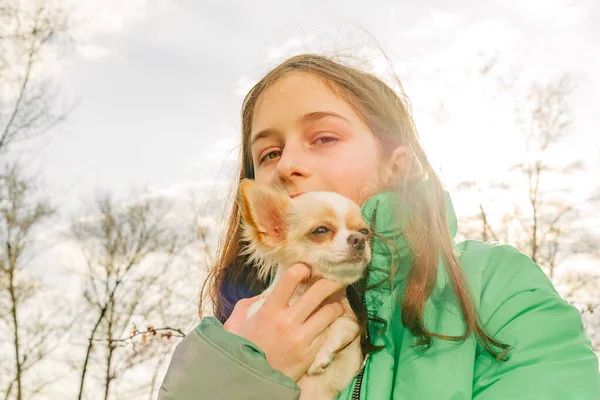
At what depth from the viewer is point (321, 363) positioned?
2180 millimetres

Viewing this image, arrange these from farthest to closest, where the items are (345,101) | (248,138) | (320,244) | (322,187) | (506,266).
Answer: (248,138) < (345,101) < (322,187) < (320,244) < (506,266)

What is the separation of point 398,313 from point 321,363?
16.5 inches

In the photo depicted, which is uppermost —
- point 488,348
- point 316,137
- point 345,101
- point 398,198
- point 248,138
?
point 248,138

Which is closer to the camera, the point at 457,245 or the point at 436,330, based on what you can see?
the point at 436,330

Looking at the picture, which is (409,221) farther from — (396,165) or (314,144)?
(314,144)

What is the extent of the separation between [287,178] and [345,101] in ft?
2.00

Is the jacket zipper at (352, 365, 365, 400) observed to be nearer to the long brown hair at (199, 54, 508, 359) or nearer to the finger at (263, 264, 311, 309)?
the long brown hair at (199, 54, 508, 359)

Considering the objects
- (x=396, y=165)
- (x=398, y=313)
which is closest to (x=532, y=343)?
(x=398, y=313)

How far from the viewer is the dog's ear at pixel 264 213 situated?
2541 mm

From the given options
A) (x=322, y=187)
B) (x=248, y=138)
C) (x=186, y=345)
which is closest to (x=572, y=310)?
(x=322, y=187)

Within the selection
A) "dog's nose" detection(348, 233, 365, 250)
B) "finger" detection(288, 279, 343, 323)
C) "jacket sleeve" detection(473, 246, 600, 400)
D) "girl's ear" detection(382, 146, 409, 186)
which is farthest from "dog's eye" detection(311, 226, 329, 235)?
"jacket sleeve" detection(473, 246, 600, 400)

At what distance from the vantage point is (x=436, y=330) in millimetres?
2139

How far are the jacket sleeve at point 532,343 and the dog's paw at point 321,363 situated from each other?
609mm

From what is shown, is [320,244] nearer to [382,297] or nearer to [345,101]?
[382,297]
